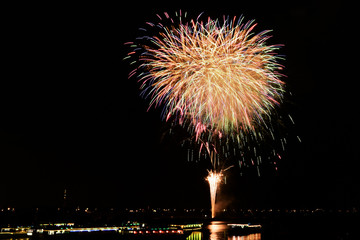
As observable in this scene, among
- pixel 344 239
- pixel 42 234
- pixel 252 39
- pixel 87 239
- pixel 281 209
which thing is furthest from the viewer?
pixel 281 209

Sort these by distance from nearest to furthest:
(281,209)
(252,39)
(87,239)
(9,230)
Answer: (252,39), (87,239), (9,230), (281,209)

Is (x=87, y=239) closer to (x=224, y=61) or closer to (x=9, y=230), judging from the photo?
(x=9, y=230)

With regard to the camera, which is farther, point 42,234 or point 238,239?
point 238,239

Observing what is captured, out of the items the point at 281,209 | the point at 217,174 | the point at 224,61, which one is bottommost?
the point at 281,209

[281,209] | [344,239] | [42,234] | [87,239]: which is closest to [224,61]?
[87,239]

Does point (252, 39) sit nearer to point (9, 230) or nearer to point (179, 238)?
point (179, 238)

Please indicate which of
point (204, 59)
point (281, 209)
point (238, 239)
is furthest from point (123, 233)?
point (281, 209)

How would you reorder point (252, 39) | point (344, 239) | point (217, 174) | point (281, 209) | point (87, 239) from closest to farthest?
point (252, 39) < point (87, 239) < point (344, 239) < point (217, 174) < point (281, 209)

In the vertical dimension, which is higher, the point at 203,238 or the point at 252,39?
the point at 252,39

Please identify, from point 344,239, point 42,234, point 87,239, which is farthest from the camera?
point 344,239
